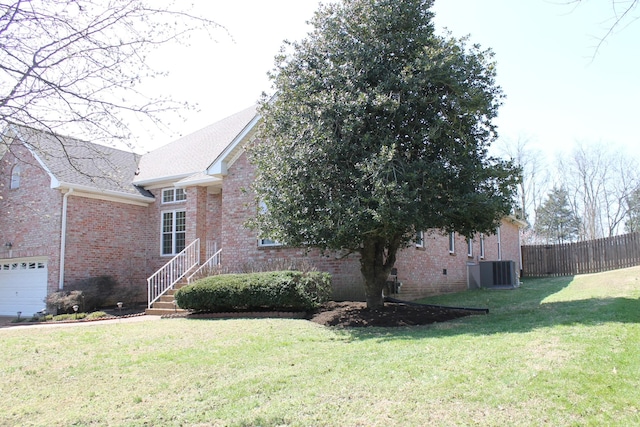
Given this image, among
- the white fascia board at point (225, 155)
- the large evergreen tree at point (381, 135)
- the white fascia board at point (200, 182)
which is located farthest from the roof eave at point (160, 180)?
the large evergreen tree at point (381, 135)

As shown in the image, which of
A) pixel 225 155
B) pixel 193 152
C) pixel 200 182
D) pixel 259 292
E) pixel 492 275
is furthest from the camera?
pixel 193 152

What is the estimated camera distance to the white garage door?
1902 cm

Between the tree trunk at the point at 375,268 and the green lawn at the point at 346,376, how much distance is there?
233 centimetres

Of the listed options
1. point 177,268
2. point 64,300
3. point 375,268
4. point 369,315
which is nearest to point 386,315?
point 369,315

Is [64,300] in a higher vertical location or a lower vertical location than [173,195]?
lower

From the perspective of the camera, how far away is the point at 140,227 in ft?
67.4

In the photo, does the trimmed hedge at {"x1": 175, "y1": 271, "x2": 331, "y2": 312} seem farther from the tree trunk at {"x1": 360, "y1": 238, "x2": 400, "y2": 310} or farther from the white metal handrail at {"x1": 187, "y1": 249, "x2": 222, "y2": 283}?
the white metal handrail at {"x1": 187, "y1": 249, "x2": 222, "y2": 283}

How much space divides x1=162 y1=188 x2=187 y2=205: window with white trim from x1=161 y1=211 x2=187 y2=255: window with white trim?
1.62 feet

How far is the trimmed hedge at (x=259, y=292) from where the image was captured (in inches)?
467

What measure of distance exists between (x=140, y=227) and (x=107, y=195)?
6.19 ft

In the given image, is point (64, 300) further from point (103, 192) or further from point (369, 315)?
point (369, 315)

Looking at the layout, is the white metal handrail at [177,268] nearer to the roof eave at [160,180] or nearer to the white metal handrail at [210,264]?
the white metal handrail at [210,264]

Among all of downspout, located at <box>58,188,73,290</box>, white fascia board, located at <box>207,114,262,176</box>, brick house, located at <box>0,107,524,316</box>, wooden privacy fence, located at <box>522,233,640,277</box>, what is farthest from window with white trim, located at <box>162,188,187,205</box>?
wooden privacy fence, located at <box>522,233,640,277</box>

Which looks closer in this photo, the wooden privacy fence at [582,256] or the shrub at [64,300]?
the shrub at [64,300]
